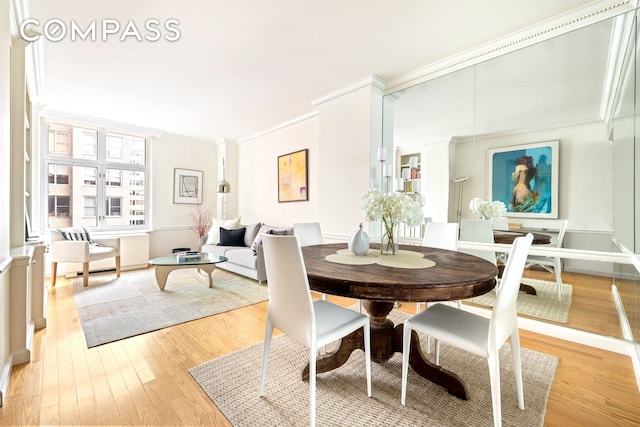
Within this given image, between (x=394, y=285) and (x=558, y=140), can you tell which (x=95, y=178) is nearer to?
(x=394, y=285)

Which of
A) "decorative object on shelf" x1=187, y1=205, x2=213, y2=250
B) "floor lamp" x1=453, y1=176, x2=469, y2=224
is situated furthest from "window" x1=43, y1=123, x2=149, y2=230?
"floor lamp" x1=453, y1=176, x2=469, y2=224

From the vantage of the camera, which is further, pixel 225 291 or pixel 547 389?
pixel 225 291

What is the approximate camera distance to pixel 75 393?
62.3 inches

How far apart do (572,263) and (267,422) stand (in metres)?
2.61

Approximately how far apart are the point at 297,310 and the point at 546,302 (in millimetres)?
2468

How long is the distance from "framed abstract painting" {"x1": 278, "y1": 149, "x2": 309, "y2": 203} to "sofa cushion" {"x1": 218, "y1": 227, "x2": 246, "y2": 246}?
0.89m

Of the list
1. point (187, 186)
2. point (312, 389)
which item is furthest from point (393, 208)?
point (187, 186)

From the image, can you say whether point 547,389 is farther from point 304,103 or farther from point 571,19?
point 304,103

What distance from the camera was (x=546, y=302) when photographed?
2.50m

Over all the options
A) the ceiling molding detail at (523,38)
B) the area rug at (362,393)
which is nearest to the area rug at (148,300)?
the area rug at (362,393)

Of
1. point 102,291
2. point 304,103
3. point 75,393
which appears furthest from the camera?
point 304,103

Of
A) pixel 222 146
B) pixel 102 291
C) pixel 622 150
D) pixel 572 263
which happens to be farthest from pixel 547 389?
pixel 222 146

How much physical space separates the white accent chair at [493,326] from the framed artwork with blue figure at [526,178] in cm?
141

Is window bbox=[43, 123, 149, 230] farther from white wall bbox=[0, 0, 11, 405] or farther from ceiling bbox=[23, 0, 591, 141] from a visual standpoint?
white wall bbox=[0, 0, 11, 405]
